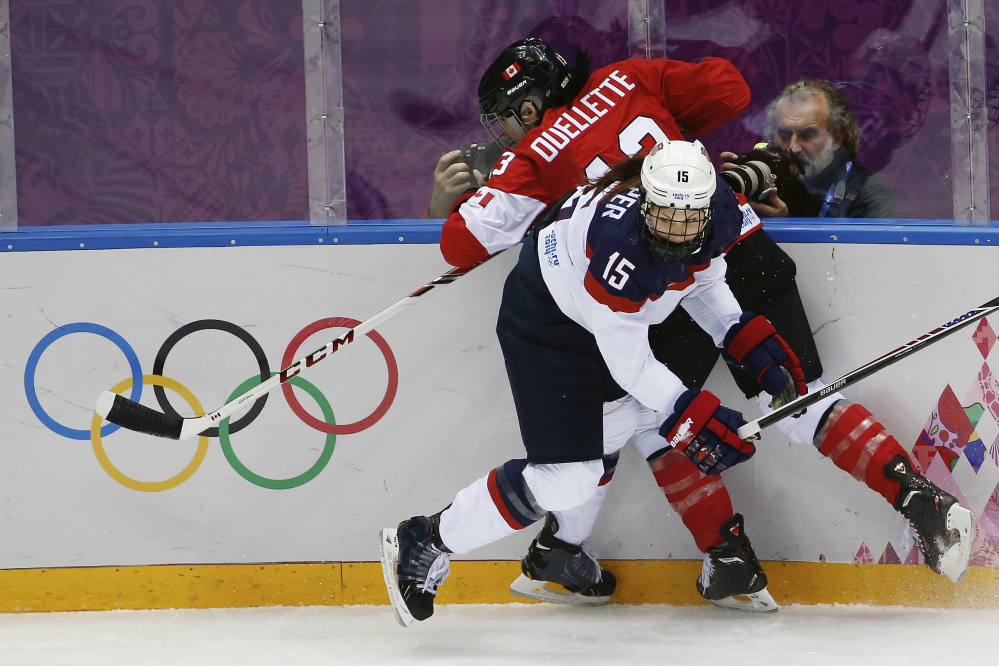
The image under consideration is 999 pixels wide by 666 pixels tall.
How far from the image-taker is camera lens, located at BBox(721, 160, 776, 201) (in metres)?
2.56

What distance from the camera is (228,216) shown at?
278 cm

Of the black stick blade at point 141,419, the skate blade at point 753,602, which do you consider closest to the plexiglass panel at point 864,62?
the skate blade at point 753,602

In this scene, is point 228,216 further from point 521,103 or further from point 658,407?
point 658,407

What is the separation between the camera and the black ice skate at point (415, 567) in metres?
2.42

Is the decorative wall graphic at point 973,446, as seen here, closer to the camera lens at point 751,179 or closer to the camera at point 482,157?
the camera lens at point 751,179

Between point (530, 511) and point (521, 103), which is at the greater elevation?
point (521, 103)

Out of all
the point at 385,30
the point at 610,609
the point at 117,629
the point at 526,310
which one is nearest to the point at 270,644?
the point at 117,629

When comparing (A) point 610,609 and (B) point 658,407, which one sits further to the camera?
(A) point 610,609

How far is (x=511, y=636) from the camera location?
2500 mm

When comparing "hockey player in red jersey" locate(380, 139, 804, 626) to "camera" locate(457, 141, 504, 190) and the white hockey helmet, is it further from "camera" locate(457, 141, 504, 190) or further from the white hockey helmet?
"camera" locate(457, 141, 504, 190)

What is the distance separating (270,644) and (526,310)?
1013 mm

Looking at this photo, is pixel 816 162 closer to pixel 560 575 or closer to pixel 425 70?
pixel 425 70

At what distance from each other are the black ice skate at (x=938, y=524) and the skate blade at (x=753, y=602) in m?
0.39

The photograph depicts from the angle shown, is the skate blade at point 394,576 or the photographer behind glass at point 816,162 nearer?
the skate blade at point 394,576
